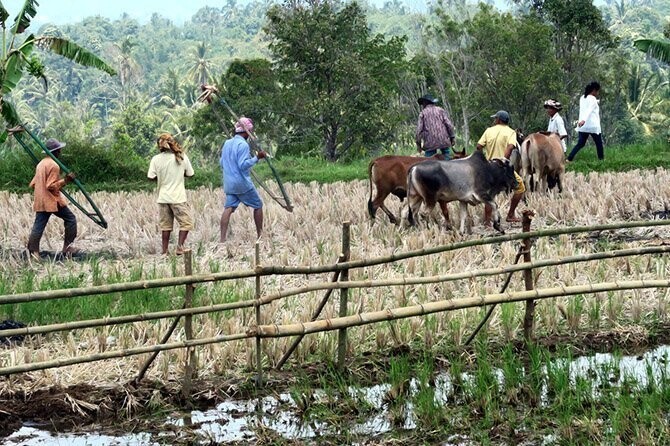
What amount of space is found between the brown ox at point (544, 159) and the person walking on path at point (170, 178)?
14.1 feet

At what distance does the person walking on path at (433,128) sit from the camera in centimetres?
1204

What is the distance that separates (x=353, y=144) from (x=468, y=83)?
14.1 ft

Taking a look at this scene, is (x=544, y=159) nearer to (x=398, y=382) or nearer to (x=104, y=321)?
(x=398, y=382)

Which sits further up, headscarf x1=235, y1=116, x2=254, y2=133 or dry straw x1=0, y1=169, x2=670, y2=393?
headscarf x1=235, y1=116, x2=254, y2=133

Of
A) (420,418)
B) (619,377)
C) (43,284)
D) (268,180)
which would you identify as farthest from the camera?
(268,180)

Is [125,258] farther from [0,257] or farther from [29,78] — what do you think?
[29,78]

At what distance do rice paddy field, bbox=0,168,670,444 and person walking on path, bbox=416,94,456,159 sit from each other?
3.00ft

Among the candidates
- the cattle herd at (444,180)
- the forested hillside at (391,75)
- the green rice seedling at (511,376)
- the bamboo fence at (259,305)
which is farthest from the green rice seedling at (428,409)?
the forested hillside at (391,75)

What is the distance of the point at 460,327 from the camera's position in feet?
22.9

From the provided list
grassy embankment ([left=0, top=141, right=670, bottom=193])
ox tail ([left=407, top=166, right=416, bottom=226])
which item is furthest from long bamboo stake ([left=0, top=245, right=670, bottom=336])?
grassy embankment ([left=0, top=141, right=670, bottom=193])

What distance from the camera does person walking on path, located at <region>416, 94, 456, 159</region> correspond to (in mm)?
12039

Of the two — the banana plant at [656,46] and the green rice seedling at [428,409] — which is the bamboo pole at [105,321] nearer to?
the green rice seedling at [428,409]

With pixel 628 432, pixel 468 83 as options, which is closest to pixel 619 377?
pixel 628 432

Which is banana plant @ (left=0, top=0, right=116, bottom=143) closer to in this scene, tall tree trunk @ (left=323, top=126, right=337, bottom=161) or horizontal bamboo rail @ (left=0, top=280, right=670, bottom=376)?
horizontal bamboo rail @ (left=0, top=280, right=670, bottom=376)
